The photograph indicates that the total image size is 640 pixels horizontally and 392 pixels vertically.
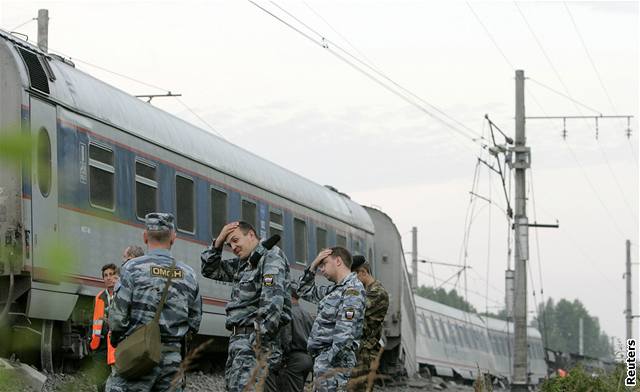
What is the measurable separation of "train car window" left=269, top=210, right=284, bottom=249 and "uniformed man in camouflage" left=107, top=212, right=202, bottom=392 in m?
12.1

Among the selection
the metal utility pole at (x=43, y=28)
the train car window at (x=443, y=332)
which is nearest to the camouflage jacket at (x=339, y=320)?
the metal utility pole at (x=43, y=28)

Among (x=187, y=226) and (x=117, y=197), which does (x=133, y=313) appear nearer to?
(x=117, y=197)

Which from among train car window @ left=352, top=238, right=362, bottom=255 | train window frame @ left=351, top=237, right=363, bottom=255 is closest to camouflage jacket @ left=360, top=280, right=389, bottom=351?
train window frame @ left=351, top=237, right=363, bottom=255

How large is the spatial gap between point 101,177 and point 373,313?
3664mm

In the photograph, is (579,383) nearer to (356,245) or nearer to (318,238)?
(318,238)

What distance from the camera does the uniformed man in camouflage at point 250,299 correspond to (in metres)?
8.35

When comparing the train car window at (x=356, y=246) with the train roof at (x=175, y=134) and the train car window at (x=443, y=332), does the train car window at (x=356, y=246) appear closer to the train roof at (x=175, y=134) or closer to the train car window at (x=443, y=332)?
the train roof at (x=175, y=134)

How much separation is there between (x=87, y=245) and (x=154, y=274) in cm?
631

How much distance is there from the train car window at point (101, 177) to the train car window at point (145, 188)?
72cm

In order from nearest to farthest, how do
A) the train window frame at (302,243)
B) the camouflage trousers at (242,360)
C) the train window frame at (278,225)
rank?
1. the camouflage trousers at (242,360)
2. the train window frame at (278,225)
3. the train window frame at (302,243)

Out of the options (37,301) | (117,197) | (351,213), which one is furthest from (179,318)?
(351,213)

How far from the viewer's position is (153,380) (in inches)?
247

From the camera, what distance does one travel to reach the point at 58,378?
1166cm

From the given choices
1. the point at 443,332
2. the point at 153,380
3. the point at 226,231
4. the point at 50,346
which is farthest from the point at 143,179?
the point at 443,332
